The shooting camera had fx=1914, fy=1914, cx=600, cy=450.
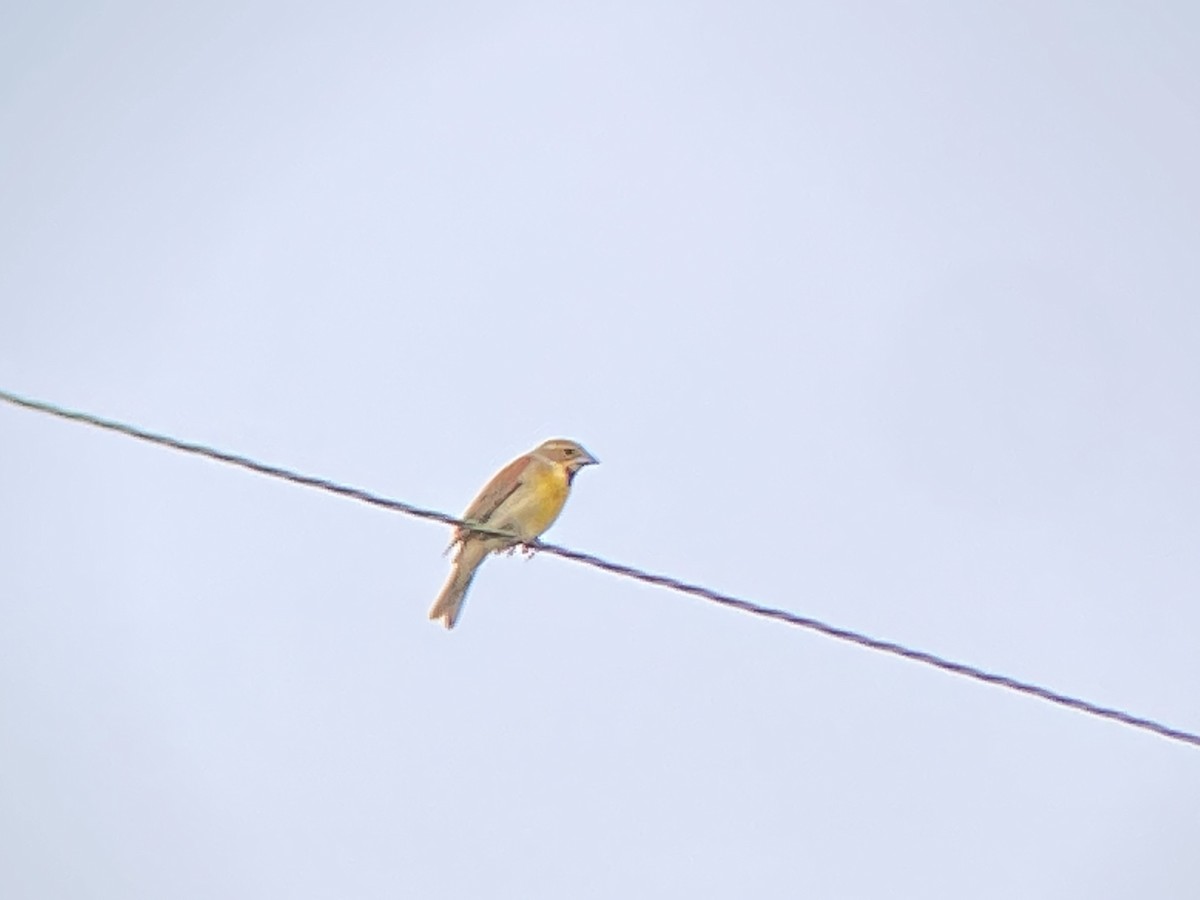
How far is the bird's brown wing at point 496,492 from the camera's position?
11117 mm

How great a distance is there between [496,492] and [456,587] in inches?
24.4

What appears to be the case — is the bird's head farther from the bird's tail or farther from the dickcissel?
the bird's tail

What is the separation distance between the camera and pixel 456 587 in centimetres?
1128

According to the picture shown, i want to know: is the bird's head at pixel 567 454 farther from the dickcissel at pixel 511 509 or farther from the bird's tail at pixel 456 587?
the bird's tail at pixel 456 587

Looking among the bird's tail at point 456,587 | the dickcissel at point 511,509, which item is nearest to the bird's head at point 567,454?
the dickcissel at point 511,509

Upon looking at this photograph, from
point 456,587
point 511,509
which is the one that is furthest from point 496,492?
point 456,587

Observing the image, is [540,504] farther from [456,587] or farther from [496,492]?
[456,587]

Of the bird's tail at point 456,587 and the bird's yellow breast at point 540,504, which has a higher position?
the bird's yellow breast at point 540,504

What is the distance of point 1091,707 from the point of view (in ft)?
18.0

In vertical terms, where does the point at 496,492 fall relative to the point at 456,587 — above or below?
above

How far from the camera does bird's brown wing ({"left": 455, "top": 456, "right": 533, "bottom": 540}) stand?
1112 cm

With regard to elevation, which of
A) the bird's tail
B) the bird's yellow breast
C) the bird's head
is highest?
the bird's head

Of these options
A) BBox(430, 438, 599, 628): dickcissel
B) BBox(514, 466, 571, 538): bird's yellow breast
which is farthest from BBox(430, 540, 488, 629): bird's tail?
Result: BBox(514, 466, 571, 538): bird's yellow breast

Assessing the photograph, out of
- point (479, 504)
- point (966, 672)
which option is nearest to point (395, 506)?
point (966, 672)
